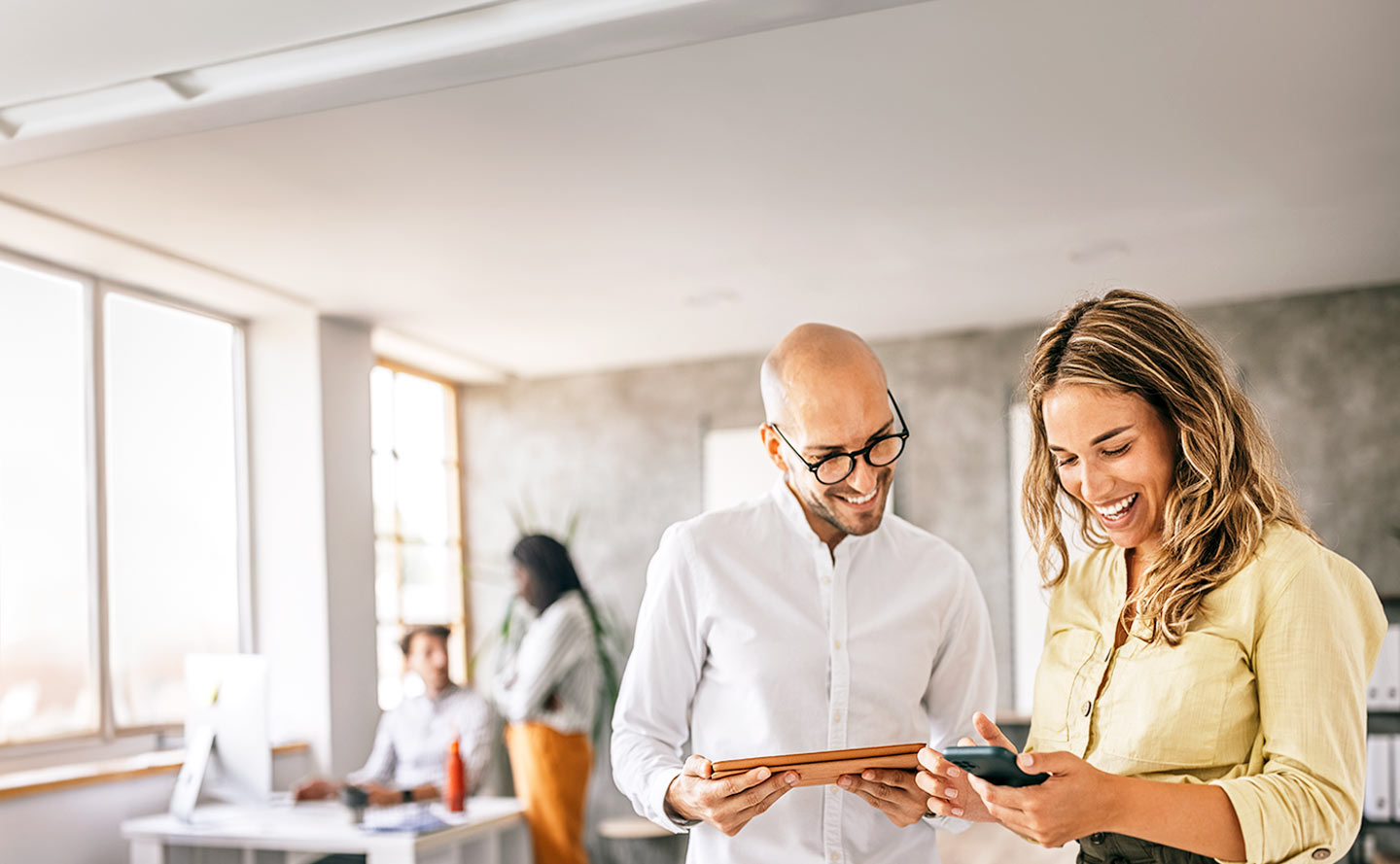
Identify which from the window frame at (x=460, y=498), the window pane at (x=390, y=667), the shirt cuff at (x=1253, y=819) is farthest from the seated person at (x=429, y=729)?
the shirt cuff at (x=1253, y=819)

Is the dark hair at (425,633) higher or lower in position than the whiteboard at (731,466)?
lower

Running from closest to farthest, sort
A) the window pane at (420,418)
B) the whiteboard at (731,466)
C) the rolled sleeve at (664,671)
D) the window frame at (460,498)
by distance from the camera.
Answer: the rolled sleeve at (664,671) → the whiteboard at (731,466) → the window pane at (420,418) → the window frame at (460,498)

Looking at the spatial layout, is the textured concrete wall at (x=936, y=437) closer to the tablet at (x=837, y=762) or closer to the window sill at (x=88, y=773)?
the window sill at (x=88, y=773)

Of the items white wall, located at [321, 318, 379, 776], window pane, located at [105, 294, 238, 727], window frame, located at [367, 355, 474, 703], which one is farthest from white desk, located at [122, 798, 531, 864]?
window frame, located at [367, 355, 474, 703]

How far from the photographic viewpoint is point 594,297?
5.43 m

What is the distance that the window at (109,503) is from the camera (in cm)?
443

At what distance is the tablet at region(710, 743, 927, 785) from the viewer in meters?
1.57

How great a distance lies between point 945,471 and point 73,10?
4.58 m

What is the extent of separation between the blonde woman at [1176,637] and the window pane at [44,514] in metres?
3.98

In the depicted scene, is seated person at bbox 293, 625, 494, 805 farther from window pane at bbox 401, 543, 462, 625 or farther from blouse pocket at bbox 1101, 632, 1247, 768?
blouse pocket at bbox 1101, 632, 1247, 768

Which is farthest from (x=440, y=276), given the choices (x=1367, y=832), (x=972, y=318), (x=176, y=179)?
(x=1367, y=832)

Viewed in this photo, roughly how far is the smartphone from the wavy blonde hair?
10.2 inches

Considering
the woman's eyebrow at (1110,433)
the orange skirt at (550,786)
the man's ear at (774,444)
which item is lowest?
the orange skirt at (550,786)

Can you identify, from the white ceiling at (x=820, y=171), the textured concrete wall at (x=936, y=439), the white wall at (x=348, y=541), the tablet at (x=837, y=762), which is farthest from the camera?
the textured concrete wall at (x=936, y=439)
